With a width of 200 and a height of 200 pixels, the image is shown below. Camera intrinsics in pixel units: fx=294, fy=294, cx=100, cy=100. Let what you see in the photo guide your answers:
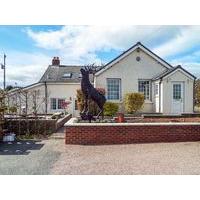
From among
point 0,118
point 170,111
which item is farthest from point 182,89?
point 0,118

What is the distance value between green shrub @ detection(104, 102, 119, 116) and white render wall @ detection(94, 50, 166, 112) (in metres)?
1.52

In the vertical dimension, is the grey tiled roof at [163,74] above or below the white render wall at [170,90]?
above

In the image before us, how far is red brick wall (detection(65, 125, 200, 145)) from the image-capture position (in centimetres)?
1054

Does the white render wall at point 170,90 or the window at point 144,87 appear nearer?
the white render wall at point 170,90

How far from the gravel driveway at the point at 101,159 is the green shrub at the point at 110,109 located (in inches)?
418

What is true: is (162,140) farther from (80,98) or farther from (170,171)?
(80,98)

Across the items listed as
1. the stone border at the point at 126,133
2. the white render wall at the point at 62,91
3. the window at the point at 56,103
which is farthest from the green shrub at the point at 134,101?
the stone border at the point at 126,133

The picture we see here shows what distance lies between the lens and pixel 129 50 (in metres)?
23.0

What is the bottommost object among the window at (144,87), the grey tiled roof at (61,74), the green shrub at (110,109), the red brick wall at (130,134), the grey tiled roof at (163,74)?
the red brick wall at (130,134)

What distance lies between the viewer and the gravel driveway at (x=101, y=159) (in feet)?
22.4

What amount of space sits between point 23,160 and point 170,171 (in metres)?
3.87

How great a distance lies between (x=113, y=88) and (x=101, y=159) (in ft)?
50.3

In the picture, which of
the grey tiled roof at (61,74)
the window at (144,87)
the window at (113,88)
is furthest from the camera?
the grey tiled roof at (61,74)

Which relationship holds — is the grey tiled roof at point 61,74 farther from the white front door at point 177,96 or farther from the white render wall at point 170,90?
the white front door at point 177,96
